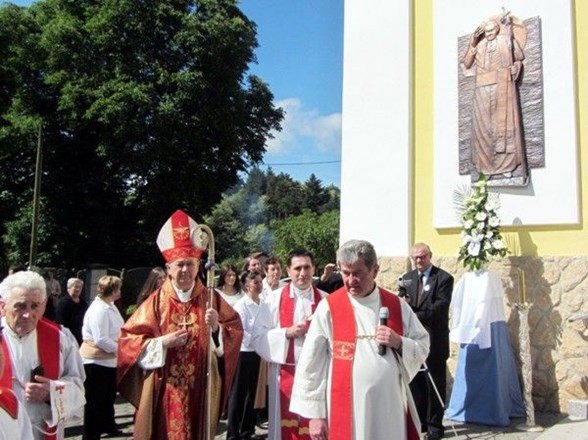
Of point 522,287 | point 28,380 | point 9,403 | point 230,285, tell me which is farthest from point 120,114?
point 9,403

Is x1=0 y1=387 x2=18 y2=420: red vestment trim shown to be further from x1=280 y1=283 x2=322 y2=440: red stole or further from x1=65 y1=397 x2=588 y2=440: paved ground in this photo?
x1=65 y1=397 x2=588 y2=440: paved ground

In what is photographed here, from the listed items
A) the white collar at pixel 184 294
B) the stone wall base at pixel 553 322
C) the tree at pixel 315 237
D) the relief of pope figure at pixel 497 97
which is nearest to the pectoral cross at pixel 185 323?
the white collar at pixel 184 294

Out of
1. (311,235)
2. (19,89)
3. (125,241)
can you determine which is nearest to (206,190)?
(125,241)

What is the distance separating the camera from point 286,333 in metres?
5.31

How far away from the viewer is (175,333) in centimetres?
470

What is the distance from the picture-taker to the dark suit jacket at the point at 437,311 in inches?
277

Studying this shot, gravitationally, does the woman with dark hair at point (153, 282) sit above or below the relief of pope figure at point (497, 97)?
below

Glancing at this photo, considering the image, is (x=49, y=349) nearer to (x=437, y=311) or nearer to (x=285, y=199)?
(x=437, y=311)

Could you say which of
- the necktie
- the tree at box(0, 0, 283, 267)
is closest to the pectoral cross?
the necktie

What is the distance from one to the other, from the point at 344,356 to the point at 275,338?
1.61 meters

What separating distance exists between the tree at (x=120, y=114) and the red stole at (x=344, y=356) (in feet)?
61.3

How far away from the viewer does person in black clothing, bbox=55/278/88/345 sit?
7859 millimetres

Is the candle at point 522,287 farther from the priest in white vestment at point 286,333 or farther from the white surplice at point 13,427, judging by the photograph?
the white surplice at point 13,427

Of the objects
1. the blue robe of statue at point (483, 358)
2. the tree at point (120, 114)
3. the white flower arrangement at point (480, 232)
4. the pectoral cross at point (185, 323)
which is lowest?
the blue robe of statue at point (483, 358)
